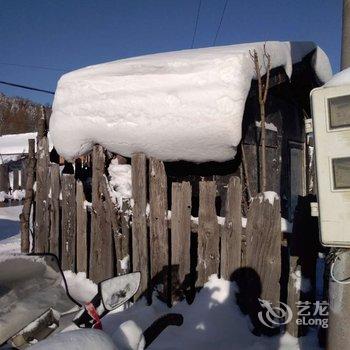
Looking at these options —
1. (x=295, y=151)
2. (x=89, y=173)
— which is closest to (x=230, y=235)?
(x=89, y=173)

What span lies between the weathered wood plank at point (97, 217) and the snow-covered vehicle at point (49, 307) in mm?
2107

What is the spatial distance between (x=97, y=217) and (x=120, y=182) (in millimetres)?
543

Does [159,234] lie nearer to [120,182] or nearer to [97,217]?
[120,182]

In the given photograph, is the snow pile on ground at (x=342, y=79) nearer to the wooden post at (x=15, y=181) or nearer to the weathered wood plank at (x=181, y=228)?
the weathered wood plank at (x=181, y=228)

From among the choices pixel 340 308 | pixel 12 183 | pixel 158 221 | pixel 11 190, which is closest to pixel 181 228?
pixel 158 221

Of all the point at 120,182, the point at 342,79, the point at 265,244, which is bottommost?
the point at 265,244

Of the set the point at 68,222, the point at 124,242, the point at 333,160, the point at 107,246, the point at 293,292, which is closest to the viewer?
the point at 333,160

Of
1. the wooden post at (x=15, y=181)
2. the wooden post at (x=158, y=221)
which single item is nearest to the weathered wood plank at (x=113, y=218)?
the wooden post at (x=158, y=221)

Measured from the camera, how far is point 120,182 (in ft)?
14.6

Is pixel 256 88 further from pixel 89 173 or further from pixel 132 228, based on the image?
pixel 89 173

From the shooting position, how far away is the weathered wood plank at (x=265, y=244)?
3230mm

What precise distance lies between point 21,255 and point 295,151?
6.47 metres

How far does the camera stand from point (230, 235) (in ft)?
11.5

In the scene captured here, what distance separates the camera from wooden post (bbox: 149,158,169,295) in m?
3.99
